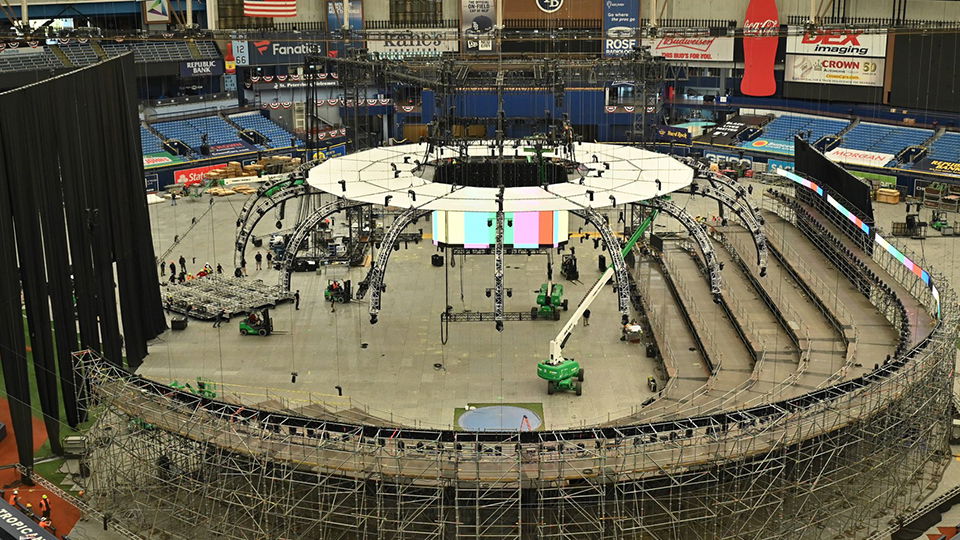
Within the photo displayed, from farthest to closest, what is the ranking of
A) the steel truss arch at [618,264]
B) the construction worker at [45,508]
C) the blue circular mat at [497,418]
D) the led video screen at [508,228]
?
1. the led video screen at [508,228]
2. the steel truss arch at [618,264]
3. the blue circular mat at [497,418]
4. the construction worker at [45,508]

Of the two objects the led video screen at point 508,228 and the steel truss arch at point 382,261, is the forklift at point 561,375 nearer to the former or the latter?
the led video screen at point 508,228

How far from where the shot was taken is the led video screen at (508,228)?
48.4 metres

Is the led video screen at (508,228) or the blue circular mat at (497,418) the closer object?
the blue circular mat at (497,418)

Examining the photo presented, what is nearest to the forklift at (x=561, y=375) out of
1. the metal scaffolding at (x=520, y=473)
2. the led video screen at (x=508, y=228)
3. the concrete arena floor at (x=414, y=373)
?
the concrete arena floor at (x=414, y=373)

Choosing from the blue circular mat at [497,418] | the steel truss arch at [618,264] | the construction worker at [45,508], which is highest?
the steel truss arch at [618,264]

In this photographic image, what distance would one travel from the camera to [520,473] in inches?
1172

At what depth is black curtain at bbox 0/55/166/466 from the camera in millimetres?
38000

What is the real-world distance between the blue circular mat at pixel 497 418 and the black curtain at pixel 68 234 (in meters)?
13.0

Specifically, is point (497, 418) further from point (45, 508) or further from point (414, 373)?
point (45, 508)

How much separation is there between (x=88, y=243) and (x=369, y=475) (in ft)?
61.8

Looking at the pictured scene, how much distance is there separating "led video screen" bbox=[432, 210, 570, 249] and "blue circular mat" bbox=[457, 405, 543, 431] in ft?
30.3

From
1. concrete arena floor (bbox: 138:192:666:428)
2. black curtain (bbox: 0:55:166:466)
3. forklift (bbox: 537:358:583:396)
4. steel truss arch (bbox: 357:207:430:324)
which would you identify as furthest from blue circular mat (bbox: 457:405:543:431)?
black curtain (bbox: 0:55:166:466)

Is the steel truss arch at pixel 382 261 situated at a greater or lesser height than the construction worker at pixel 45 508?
greater

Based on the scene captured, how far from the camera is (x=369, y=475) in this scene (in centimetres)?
3066
